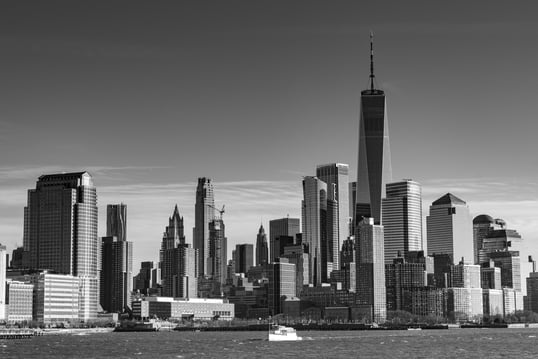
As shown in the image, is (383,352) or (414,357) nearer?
(414,357)

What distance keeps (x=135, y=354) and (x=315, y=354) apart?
32647 millimetres

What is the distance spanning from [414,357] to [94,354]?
193 feet

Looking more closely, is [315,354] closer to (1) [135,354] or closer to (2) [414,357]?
(2) [414,357]

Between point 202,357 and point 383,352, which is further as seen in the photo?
point 383,352

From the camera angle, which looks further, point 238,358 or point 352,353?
point 352,353

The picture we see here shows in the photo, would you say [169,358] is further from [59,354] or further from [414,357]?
[414,357]

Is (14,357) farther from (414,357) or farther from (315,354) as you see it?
(414,357)

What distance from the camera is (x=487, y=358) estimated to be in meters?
177

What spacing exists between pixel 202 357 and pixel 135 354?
1877cm

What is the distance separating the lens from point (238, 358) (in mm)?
177125

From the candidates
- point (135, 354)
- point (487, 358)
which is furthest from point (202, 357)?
point (487, 358)

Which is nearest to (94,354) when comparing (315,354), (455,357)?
(315,354)

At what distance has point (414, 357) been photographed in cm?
17862

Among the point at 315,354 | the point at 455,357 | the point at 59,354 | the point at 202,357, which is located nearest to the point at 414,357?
the point at 455,357
